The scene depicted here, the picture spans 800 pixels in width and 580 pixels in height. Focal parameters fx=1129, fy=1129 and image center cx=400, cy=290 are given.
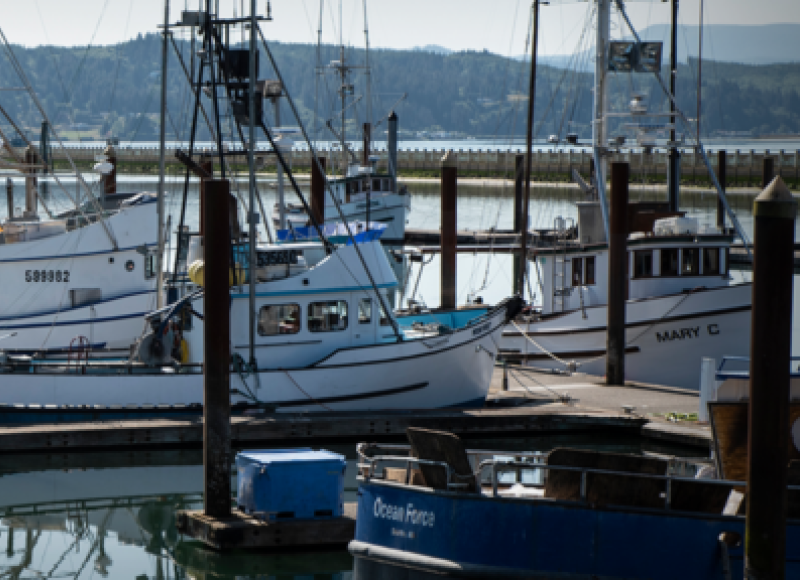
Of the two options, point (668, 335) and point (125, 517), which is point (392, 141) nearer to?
point (668, 335)

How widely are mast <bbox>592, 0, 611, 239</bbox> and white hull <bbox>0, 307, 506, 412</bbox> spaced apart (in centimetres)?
503

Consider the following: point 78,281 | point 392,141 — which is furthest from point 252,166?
point 392,141

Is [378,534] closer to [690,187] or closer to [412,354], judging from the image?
[412,354]

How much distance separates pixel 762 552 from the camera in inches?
316

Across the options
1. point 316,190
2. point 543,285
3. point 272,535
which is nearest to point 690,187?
point 316,190

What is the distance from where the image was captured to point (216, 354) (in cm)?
1178

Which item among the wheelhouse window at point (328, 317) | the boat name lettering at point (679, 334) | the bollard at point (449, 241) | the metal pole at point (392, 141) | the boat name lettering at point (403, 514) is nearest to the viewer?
the boat name lettering at point (403, 514)

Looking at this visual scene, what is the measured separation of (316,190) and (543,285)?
39.5 feet

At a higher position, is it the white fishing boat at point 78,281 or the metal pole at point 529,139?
the metal pole at point 529,139

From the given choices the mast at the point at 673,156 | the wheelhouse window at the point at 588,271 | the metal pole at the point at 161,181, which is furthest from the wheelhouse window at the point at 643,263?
the metal pole at the point at 161,181

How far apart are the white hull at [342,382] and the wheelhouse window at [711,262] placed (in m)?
5.24

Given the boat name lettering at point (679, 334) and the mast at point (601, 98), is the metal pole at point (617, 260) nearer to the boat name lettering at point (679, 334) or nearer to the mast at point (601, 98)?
the boat name lettering at point (679, 334)

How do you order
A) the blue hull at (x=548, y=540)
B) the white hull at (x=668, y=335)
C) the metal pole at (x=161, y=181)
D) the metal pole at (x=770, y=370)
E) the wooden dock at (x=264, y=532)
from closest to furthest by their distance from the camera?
the metal pole at (x=770, y=370)
the blue hull at (x=548, y=540)
the wooden dock at (x=264, y=532)
the metal pole at (x=161, y=181)
the white hull at (x=668, y=335)

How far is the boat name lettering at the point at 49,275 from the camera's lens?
71.0 feet
